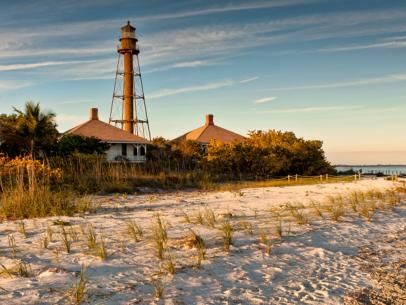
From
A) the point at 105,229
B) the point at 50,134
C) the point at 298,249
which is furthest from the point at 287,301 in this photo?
the point at 50,134

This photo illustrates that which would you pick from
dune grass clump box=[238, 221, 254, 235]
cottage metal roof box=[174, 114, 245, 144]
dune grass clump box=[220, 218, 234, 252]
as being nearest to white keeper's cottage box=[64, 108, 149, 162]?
cottage metal roof box=[174, 114, 245, 144]

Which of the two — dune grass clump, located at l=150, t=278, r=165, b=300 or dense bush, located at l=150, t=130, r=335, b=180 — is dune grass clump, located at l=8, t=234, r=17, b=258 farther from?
dense bush, located at l=150, t=130, r=335, b=180

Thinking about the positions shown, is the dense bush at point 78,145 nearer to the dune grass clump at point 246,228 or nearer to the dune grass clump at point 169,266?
the dune grass clump at point 246,228

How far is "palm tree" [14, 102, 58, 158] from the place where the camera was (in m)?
25.1

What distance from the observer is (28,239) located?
20.9ft


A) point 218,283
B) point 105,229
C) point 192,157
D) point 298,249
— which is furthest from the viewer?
point 192,157

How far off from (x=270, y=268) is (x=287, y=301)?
3.21ft

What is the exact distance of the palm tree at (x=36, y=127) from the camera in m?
25.1

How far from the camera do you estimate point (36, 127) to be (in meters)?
25.5

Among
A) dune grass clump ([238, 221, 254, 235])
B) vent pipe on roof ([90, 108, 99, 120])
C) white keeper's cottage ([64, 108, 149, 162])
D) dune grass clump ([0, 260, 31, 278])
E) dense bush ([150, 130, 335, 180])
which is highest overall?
vent pipe on roof ([90, 108, 99, 120])

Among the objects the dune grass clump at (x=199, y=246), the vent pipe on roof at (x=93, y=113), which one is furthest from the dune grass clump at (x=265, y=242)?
the vent pipe on roof at (x=93, y=113)

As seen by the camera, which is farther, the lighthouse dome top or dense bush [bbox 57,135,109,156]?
the lighthouse dome top

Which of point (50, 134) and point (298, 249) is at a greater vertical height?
point (50, 134)

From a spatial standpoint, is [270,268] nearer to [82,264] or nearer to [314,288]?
[314,288]
